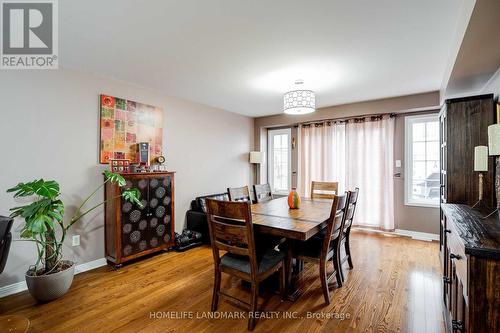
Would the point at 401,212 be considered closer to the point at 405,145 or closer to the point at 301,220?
the point at 405,145

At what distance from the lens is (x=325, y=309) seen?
6.62 ft

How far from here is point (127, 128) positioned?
3.19 meters

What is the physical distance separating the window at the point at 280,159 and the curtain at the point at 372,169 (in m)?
1.32

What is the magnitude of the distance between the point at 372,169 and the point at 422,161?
0.75 meters

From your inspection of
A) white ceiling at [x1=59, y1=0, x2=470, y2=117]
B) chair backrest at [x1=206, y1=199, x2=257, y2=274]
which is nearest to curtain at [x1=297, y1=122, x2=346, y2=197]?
white ceiling at [x1=59, y1=0, x2=470, y2=117]

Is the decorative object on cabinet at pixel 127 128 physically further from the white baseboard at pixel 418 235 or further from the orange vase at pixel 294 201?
the white baseboard at pixel 418 235

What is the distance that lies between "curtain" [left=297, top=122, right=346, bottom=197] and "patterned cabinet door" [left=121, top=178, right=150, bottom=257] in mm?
3067

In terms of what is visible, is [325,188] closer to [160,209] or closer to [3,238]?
[160,209]

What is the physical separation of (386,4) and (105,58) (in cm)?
258

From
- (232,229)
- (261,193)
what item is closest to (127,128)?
(261,193)

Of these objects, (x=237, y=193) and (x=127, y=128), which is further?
(x=127, y=128)

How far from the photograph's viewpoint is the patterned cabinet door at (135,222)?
2.88 meters

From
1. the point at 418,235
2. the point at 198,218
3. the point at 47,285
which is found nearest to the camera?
the point at 47,285

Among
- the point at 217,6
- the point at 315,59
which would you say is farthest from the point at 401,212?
the point at 217,6
